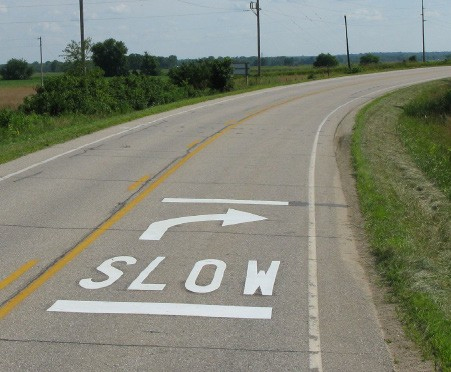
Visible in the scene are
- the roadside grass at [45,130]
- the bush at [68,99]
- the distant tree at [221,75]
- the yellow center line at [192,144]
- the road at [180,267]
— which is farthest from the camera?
the distant tree at [221,75]

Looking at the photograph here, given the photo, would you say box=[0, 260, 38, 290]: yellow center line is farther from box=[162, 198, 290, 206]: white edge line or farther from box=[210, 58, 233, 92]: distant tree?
box=[210, 58, 233, 92]: distant tree

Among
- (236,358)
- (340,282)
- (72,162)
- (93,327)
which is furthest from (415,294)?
(72,162)

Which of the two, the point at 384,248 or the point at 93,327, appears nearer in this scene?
the point at 93,327

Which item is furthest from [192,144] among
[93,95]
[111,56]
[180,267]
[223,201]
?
[111,56]

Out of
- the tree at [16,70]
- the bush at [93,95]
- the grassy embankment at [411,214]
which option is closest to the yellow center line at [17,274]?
the grassy embankment at [411,214]

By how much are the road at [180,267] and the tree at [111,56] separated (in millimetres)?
90078

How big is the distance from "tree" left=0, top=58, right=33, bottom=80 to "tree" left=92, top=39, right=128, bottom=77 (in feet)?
85.3

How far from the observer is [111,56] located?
361ft

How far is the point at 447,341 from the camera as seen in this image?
721 cm

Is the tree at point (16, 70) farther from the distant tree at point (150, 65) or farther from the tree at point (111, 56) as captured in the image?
the distant tree at point (150, 65)

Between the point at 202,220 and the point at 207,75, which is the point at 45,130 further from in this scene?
the point at 207,75

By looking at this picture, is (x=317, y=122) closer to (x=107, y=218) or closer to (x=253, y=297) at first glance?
(x=107, y=218)

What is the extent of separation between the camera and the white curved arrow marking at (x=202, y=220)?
11.7 m

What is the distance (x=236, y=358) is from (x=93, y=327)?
1513 mm
